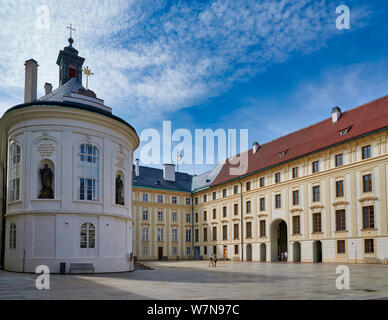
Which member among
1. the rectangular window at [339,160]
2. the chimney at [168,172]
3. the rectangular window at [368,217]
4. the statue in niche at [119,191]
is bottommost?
the rectangular window at [368,217]

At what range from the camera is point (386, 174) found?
3453 cm

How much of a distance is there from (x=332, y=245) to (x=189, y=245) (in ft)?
100

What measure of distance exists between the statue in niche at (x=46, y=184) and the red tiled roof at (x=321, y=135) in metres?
28.0

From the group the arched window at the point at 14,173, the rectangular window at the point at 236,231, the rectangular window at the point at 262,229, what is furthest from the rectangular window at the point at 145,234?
the arched window at the point at 14,173

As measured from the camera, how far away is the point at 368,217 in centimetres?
3594

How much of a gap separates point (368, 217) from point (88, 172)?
2585cm

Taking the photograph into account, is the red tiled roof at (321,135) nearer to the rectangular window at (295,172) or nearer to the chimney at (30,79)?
the rectangular window at (295,172)

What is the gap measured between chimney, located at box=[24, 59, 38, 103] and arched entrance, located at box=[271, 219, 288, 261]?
31568 mm

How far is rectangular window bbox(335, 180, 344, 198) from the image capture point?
39.0 meters

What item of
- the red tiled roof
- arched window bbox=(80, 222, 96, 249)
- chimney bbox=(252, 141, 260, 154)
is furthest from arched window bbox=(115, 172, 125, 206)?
chimney bbox=(252, 141, 260, 154)

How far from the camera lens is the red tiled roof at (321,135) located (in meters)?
37.9

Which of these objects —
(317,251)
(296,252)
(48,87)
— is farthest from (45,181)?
(296,252)

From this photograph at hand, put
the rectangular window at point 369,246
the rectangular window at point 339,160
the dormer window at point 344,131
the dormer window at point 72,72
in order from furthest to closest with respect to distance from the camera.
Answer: the dormer window at point 344,131 → the rectangular window at point 339,160 → the dormer window at point 72,72 → the rectangular window at point 369,246
